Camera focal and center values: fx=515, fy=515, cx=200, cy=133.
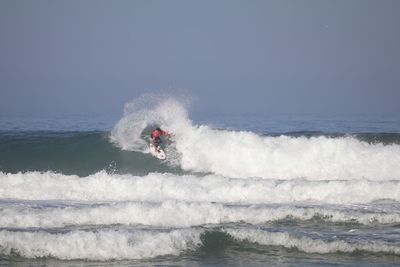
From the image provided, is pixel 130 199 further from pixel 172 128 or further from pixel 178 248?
pixel 172 128

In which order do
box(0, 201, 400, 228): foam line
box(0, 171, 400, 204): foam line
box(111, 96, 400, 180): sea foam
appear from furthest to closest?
1. box(111, 96, 400, 180): sea foam
2. box(0, 171, 400, 204): foam line
3. box(0, 201, 400, 228): foam line

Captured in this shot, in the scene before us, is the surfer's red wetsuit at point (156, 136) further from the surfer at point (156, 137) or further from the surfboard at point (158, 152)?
the surfboard at point (158, 152)

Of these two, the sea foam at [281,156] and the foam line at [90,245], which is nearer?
the foam line at [90,245]

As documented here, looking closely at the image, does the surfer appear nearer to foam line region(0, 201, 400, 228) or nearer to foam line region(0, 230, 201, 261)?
foam line region(0, 201, 400, 228)

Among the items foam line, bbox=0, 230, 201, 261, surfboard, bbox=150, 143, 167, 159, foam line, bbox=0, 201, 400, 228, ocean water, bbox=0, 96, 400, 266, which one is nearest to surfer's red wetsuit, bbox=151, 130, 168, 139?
surfboard, bbox=150, 143, 167, 159

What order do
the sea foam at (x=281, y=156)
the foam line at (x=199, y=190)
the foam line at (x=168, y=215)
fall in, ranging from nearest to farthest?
the foam line at (x=168, y=215) → the foam line at (x=199, y=190) → the sea foam at (x=281, y=156)

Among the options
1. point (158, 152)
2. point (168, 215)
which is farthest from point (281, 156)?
point (168, 215)

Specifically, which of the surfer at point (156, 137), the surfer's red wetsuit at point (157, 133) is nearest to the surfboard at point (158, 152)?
the surfer at point (156, 137)

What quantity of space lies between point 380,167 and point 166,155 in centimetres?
787

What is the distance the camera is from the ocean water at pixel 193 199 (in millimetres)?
9508

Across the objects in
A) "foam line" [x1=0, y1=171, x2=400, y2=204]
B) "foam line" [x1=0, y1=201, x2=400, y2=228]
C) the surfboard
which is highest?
the surfboard

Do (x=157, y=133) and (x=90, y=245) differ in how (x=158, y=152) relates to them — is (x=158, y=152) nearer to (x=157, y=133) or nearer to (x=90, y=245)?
(x=157, y=133)

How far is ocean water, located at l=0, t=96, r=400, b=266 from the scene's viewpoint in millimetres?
9508

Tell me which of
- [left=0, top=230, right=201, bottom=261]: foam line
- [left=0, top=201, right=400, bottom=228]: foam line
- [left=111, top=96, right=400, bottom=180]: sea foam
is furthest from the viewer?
[left=111, top=96, right=400, bottom=180]: sea foam
